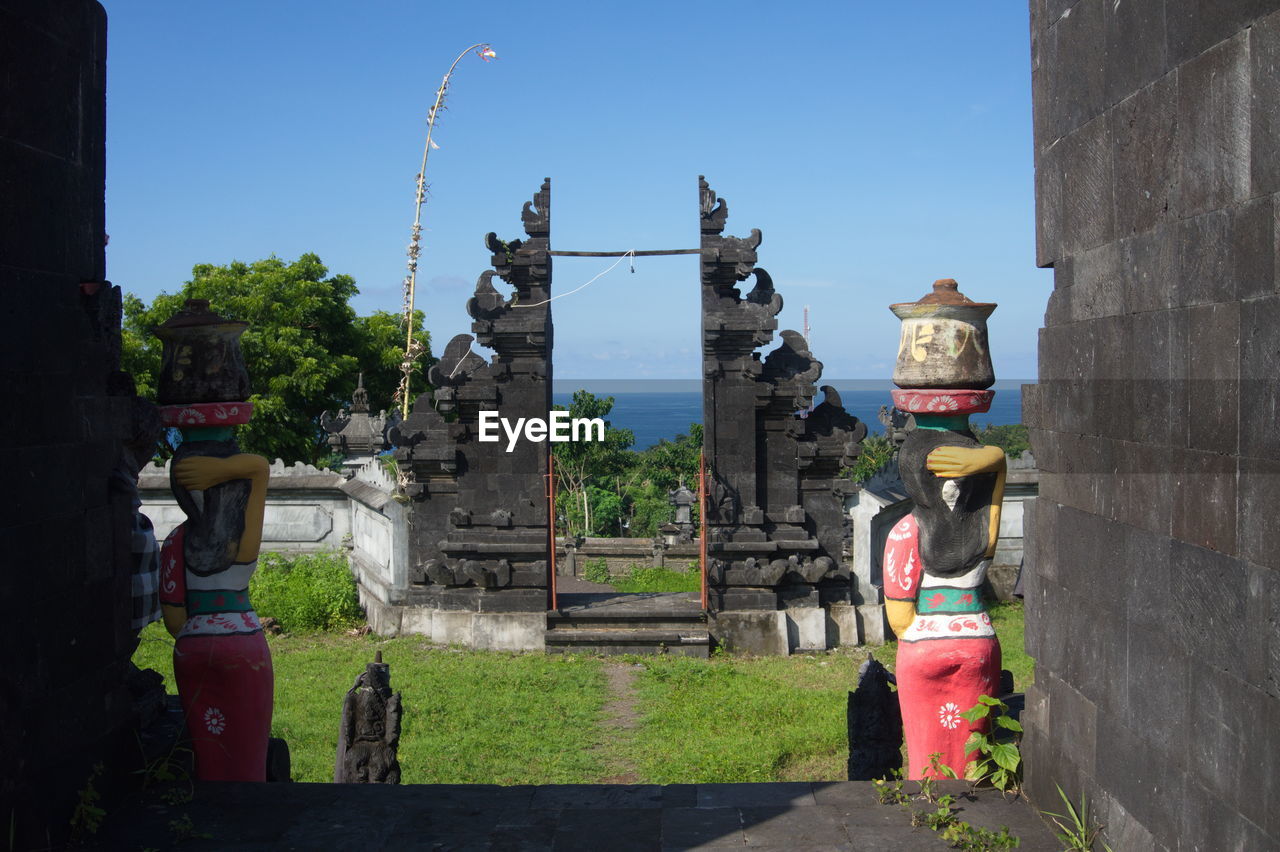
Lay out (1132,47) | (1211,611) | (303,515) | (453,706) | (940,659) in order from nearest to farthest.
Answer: (1211,611) → (1132,47) → (940,659) → (453,706) → (303,515)

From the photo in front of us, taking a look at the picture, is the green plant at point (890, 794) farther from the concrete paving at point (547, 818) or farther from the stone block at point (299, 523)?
the stone block at point (299, 523)

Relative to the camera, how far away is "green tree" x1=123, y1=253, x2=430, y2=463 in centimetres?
2694

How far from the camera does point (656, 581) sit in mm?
16156

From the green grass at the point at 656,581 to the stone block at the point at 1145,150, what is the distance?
1177 cm

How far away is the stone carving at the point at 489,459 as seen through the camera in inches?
517

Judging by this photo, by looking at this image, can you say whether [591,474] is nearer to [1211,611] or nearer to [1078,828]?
[1078,828]

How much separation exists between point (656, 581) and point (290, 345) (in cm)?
1478

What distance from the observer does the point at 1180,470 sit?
11.6ft

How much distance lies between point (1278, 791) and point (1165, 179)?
1.86 m

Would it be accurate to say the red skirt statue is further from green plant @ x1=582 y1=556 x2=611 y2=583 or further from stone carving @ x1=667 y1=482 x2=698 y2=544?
stone carving @ x1=667 y1=482 x2=698 y2=544

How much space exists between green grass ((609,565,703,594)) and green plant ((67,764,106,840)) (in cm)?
1114

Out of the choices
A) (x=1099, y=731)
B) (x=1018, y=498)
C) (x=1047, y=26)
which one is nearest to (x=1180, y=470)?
(x=1099, y=731)

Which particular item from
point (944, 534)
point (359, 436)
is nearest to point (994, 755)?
point (944, 534)

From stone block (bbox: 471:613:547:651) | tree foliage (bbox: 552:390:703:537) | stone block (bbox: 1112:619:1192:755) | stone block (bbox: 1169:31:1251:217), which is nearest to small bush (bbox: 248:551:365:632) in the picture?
stone block (bbox: 471:613:547:651)
